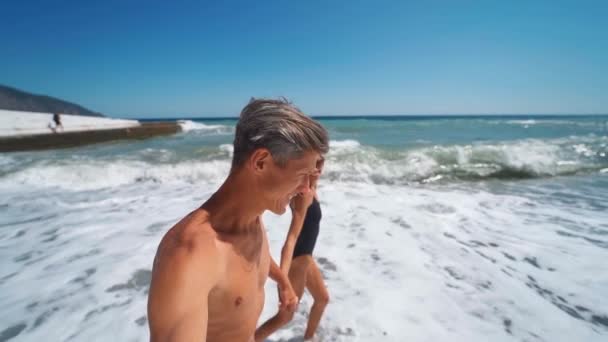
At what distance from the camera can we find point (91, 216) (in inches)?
241

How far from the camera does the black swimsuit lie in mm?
2709

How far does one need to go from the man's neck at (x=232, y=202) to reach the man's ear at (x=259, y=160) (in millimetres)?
61

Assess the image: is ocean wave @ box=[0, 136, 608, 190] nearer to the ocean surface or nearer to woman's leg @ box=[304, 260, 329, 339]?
the ocean surface

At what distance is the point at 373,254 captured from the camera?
453cm

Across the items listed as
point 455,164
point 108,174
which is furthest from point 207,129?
point 455,164

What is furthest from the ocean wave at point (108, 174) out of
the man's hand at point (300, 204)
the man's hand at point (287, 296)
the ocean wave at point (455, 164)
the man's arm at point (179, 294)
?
the man's arm at point (179, 294)

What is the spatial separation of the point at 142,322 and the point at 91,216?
13.1 feet

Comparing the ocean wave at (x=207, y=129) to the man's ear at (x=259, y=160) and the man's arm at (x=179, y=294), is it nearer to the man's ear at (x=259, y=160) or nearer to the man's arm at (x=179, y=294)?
the man's ear at (x=259, y=160)

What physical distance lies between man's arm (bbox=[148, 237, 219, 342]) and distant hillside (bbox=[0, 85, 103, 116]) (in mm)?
76579

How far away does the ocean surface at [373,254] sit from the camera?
3.05 metres

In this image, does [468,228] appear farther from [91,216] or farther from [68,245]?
[91,216]

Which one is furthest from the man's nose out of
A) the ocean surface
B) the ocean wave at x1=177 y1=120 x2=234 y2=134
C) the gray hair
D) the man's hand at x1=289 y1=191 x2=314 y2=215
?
the ocean wave at x1=177 y1=120 x2=234 y2=134

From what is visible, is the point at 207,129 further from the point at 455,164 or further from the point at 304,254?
the point at 304,254

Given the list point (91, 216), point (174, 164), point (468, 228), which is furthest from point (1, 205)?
point (468, 228)
